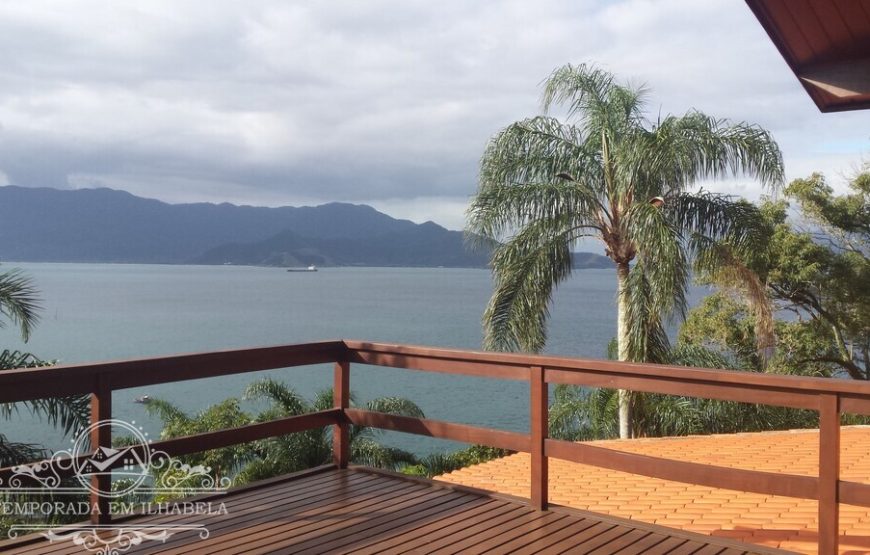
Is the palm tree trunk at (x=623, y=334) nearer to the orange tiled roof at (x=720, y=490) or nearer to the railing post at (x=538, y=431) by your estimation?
the orange tiled roof at (x=720, y=490)

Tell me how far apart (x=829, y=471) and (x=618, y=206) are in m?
9.57

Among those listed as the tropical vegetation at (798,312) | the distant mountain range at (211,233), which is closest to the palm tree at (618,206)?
the tropical vegetation at (798,312)

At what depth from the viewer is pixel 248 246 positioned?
12519 centimetres

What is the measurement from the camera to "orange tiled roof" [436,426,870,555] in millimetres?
3557

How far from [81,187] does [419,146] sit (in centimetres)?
10206

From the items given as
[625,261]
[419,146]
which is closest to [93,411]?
[625,261]

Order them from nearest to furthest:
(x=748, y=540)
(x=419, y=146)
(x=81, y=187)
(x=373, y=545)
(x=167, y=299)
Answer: (x=373, y=545) → (x=748, y=540) → (x=419, y=146) → (x=167, y=299) → (x=81, y=187)

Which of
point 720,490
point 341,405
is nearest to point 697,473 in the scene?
point 341,405

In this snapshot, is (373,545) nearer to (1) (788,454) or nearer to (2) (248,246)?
(1) (788,454)

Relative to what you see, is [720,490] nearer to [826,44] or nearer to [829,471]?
[829,471]

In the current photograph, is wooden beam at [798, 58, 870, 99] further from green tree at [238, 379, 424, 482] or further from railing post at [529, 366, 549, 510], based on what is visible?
green tree at [238, 379, 424, 482]

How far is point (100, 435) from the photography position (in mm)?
3148

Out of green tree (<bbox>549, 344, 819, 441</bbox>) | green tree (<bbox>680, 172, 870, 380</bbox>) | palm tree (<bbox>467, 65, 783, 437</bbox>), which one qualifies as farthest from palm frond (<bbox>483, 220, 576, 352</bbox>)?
green tree (<bbox>680, 172, 870, 380</bbox>)

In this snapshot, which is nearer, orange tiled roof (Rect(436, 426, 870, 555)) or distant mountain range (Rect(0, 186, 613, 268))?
orange tiled roof (Rect(436, 426, 870, 555))
